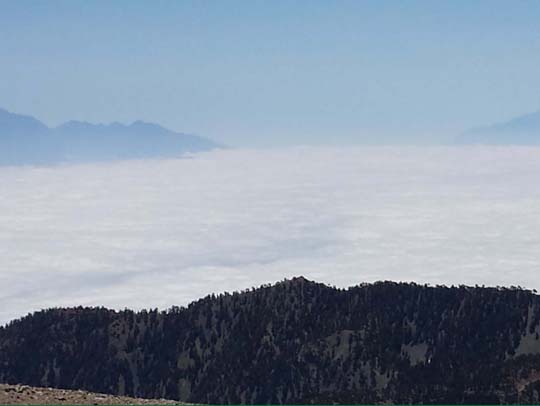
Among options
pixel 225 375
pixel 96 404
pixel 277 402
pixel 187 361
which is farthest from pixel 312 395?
pixel 96 404

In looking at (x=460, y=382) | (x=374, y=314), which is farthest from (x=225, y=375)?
(x=460, y=382)

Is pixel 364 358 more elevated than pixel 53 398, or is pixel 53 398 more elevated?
pixel 364 358

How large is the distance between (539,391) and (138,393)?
95.9 meters

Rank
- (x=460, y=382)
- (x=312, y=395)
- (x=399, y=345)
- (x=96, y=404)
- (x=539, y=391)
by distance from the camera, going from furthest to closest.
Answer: (x=399, y=345)
(x=312, y=395)
(x=460, y=382)
(x=539, y=391)
(x=96, y=404)

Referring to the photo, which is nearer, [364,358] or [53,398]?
[53,398]

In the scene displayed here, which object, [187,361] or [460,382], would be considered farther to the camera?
[187,361]

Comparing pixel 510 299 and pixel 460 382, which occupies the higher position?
pixel 510 299

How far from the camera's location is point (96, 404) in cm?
5675

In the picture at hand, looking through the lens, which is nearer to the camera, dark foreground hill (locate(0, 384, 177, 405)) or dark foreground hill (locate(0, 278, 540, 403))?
dark foreground hill (locate(0, 384, 177, 405))

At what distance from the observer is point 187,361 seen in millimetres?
199500

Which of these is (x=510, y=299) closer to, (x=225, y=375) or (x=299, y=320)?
(x=299, y=320)

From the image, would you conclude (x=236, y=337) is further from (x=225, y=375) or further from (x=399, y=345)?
(x=399, y=345)

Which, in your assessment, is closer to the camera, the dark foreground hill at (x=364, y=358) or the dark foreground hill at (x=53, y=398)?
the dark foreground hill at (x=53, y=398)

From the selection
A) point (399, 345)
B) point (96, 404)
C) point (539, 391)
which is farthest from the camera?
point (399, 345)
